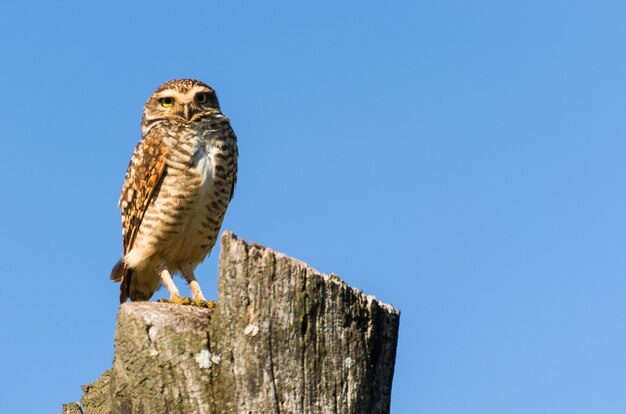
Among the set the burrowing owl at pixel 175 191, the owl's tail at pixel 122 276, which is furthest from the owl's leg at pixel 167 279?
the owl's tail at pixel 122 276

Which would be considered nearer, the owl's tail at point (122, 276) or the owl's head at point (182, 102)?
the owl's tail at point (122, 276)

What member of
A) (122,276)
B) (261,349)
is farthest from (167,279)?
(261,349)

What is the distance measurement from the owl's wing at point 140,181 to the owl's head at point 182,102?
0.35m

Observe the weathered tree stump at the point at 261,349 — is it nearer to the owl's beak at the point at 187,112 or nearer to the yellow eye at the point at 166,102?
the owl's beak at the point at 187,112

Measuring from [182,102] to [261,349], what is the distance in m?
5.06

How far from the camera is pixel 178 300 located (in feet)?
22.4

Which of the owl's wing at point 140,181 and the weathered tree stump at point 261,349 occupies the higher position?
the owl's wing at point 140,181

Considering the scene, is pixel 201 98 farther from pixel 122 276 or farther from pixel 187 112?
pixel 122 276

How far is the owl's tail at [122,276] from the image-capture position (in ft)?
27.1

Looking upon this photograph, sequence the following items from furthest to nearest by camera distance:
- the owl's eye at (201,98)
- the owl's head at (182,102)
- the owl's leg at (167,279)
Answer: the owl's eye at (201,98), the owl's head at (182,102), the owl's leg at (167,279)

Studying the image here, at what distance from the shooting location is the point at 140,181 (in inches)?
317

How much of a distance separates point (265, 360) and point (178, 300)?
10.5 ft

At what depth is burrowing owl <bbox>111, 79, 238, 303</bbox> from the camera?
788cm

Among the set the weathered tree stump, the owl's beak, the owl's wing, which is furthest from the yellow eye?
the weathered tree stump
